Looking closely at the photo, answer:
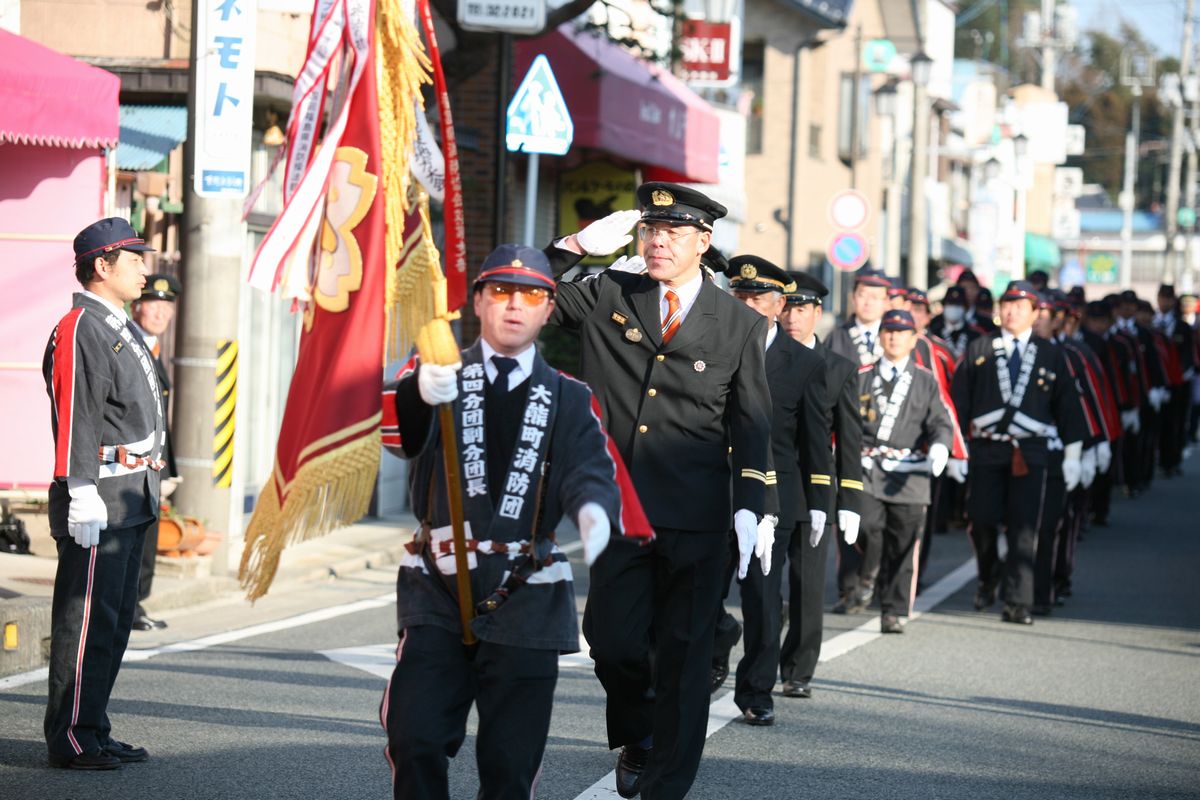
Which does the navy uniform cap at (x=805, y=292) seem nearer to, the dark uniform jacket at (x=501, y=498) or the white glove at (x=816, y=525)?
the white glove at (x=816, y=525)

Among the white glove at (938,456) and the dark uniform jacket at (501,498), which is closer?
the dark uniform jacket at (501,498)

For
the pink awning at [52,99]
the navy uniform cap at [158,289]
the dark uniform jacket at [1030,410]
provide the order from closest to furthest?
the navy uniform cap at [158,289] → the pink awning at [52,99] → the dark uniform jacket at [1030,410]

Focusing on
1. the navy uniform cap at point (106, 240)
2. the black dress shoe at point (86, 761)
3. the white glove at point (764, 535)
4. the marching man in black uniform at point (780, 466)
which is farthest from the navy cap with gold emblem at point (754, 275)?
the black dress shoe at point (86, 761)

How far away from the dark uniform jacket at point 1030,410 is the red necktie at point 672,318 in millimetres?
6006

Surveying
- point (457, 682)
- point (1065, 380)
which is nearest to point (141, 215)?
point (1065, 380)

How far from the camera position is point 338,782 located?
679cm

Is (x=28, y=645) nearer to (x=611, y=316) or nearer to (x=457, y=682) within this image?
(x=611, y=316)

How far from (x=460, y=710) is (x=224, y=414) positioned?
752 cm

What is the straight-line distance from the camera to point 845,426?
372 inches

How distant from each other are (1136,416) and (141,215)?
483 inches

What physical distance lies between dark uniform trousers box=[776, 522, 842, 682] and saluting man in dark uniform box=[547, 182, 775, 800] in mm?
2242

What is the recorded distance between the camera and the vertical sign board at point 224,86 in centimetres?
1148

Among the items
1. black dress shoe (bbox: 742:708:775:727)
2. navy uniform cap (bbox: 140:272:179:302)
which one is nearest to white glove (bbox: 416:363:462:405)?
black dress shoe (bbox: 742:708:775:727)

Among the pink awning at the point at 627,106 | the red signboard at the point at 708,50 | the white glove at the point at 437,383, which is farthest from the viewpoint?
the red signboard at the point at 708,50
